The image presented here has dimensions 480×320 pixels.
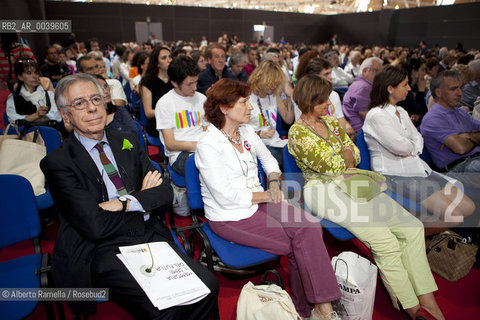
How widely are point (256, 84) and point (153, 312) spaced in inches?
100

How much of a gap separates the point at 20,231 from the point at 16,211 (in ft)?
0.39

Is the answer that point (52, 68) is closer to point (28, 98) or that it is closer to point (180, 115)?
point (28, 98)

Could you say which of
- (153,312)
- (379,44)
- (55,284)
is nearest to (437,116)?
(153,312)

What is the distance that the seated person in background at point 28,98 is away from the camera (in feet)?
11.6

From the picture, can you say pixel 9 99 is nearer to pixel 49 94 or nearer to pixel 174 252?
pixel 49 94

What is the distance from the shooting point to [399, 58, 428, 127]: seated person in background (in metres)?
4.33

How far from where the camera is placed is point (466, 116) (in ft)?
9.95

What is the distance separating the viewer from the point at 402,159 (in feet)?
8.51

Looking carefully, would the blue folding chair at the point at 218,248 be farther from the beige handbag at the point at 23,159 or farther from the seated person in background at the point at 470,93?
the seated person in background at the point at 470,93

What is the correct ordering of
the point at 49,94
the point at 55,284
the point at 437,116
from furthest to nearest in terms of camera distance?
the point at 49,94 < the point at 437,116 < the point at 55,284

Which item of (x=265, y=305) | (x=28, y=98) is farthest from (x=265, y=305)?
(x=28, y=98)

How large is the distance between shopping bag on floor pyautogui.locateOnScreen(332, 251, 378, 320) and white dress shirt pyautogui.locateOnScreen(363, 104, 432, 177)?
946 mm

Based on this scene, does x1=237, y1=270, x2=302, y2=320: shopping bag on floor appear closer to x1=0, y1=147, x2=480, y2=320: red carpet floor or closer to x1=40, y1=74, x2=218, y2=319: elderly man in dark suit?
x1=40, y1=74, x2=218, y2=319: elderly man in dark suit

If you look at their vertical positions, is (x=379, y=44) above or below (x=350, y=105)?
above
